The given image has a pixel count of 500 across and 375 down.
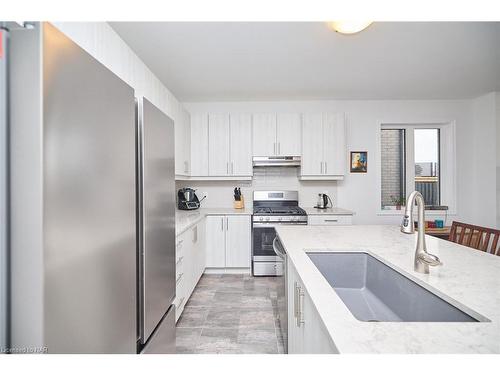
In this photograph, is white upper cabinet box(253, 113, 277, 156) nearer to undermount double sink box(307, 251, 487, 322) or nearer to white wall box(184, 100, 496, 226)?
white wall box(184, 100, 496, 226)

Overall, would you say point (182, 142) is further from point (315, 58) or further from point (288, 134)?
point (315, 58)

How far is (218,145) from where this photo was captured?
12.6 feet

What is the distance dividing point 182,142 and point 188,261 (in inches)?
59.5

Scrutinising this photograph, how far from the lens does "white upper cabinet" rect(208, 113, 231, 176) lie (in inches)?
150

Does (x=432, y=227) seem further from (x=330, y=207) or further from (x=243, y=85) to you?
(x=243, y=85)

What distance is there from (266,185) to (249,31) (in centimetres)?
237

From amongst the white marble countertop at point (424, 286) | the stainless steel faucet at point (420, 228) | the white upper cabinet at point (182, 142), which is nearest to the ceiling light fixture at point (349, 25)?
the stainless steel faucet at point (420, 228)

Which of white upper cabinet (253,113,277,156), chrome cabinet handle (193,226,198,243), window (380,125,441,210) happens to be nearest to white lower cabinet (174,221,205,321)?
chrome cabinet handle (193,226,198,243)

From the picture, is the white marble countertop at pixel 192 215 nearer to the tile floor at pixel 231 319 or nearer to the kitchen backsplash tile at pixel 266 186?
the kitchen backsplash tile at pixel 266 186

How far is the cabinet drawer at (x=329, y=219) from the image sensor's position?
11.4 feet

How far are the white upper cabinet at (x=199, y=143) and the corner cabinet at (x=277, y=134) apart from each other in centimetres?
71

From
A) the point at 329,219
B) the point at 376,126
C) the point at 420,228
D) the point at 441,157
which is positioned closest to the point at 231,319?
the point at 329,219

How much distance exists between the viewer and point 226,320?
242 cm
